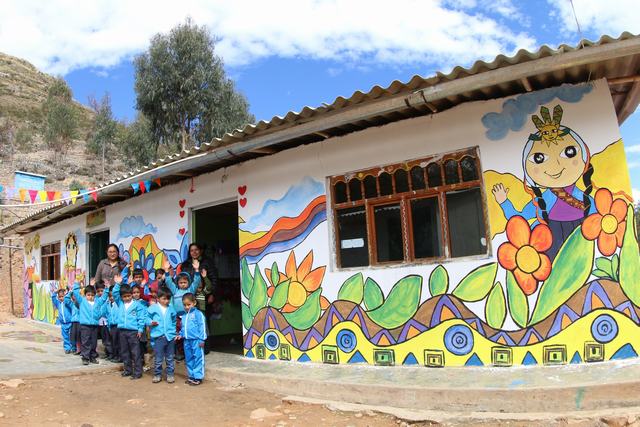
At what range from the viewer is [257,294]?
21.7ft

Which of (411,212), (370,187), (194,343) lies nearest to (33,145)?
(194,343)

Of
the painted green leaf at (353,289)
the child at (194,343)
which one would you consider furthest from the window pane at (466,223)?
the child at (194,343)

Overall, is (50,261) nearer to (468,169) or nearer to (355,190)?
(355,190)

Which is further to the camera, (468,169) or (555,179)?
(468,169)

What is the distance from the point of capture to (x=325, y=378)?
5129 millimetres

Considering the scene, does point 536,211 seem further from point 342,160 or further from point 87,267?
point 87,267

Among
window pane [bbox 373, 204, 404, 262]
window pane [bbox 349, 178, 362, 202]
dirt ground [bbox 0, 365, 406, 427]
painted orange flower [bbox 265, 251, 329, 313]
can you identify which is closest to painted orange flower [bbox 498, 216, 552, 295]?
window pane [bbox 373, 204, 404, 262]

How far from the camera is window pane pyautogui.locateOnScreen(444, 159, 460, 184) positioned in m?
5.21

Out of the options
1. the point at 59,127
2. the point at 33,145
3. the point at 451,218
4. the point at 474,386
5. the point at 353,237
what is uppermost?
the point at 59,127

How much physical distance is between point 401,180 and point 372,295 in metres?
1.34

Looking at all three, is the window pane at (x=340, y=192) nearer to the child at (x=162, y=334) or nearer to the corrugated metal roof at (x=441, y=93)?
the corrugated metal roof at (x=441, y=93)

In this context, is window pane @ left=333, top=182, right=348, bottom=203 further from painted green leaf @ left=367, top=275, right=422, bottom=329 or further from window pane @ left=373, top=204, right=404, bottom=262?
painted green leaf @ left=367, top=275, right=422, bottom=329

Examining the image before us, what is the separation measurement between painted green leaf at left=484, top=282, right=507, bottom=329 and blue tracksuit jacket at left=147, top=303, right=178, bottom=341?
3.82 m

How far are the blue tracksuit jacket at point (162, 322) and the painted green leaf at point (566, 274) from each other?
4.23 meters
